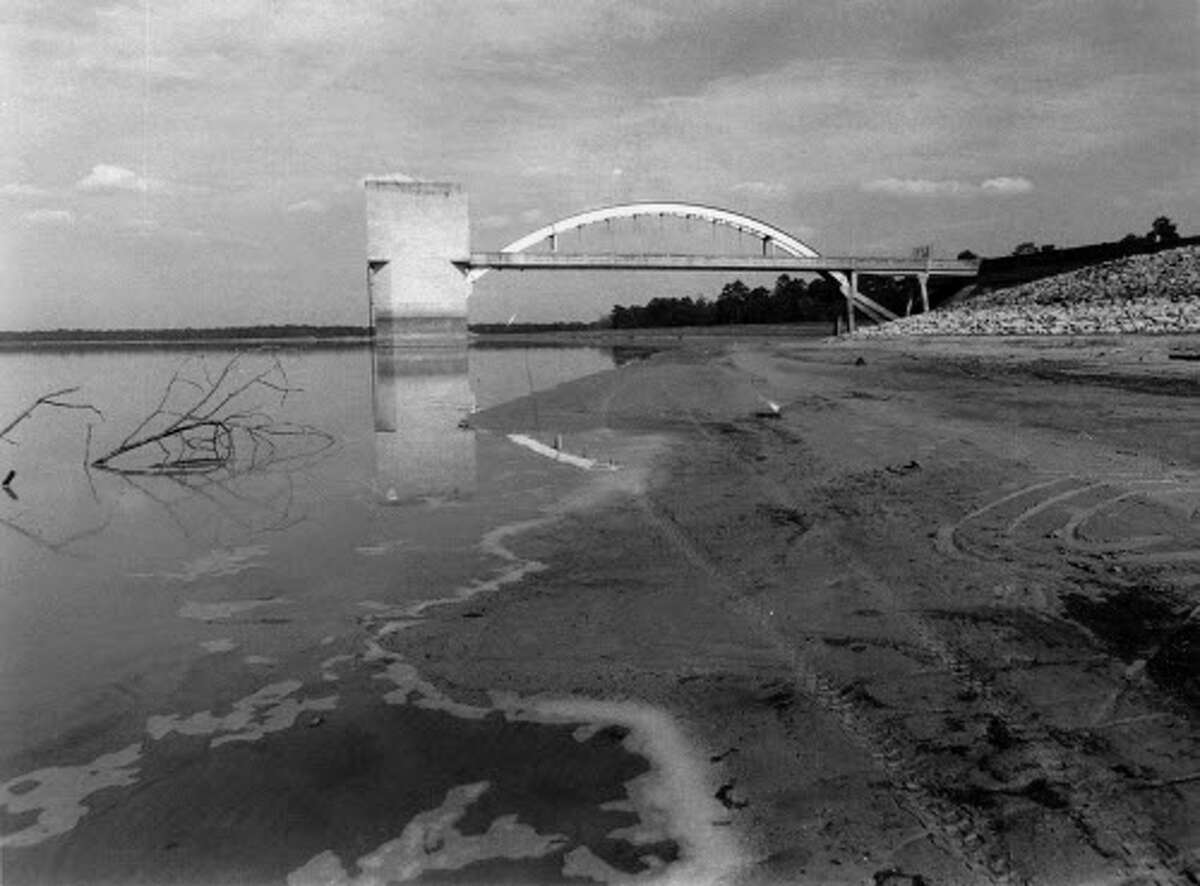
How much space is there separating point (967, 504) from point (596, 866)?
550 cm

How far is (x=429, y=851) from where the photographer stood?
2695 mm

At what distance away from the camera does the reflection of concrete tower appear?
9.80 m

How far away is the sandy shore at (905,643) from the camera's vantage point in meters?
2.67

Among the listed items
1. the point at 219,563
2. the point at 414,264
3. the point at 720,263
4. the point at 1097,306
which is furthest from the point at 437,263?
the point at 219,563

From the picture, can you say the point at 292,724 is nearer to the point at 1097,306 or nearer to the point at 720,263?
the point at 1097,306

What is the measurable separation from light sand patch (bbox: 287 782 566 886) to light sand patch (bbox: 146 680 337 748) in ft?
3.58

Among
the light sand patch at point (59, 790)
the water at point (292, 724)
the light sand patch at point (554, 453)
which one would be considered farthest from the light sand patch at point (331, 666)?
the light sand patch at point (554, 453)

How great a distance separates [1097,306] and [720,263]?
3514 centimetres

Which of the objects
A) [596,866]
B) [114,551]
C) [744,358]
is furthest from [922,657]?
[744,358]

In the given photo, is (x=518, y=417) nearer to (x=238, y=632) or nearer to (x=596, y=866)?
(x=238, y=632)

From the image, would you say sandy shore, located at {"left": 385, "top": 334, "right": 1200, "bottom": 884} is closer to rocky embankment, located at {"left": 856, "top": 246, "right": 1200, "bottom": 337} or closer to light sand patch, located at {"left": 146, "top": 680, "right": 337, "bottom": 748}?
light sand patch, located at {"left": 146, "top": 680, "right": 337, "bottom": 748}

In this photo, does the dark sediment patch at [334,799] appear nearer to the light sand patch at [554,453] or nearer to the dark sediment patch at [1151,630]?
the dark sediment patch at [1151,630]

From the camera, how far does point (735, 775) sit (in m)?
3.09

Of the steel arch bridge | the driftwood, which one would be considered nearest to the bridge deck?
the steel arch bridge
